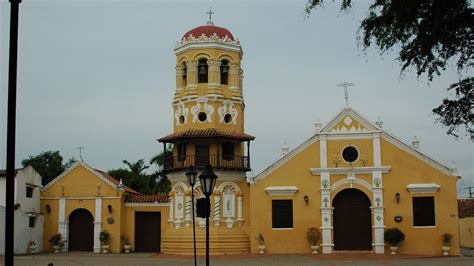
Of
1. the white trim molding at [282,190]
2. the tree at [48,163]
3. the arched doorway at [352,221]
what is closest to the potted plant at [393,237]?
the arched doorway at [352,221]

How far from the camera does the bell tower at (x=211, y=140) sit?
30594 millimetres

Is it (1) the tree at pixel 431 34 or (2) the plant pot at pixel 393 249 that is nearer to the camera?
(1) the tree at pixel 431 34

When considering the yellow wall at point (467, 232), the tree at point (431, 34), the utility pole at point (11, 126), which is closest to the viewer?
the utility pole at point (11, 126)

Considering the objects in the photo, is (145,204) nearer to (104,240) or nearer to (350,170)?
(104,240)

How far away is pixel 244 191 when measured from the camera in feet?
104

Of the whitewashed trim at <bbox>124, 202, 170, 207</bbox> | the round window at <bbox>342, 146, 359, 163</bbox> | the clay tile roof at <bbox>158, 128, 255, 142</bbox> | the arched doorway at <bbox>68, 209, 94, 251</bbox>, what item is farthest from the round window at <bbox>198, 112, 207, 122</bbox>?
the arched doorway at <bbox>68, 209, 94, 251</bbox>

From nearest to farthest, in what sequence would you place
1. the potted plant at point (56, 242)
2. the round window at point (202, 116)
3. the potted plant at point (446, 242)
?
the potted plant at point (446, 242)
the round window at point (202, 116)
the potted plant at point (56, 242)

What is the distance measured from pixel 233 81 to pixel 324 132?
227 inches

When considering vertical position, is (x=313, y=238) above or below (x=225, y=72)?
below

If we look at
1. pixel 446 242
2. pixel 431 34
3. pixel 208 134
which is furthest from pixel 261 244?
pixel 431 34

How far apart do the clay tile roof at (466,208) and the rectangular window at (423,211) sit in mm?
17475

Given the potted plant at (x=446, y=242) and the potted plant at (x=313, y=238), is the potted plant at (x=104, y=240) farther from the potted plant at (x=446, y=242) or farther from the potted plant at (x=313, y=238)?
the potted plant at (x=446, y=242)

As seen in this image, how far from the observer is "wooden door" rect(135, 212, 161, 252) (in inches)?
1293

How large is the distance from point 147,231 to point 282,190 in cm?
800
